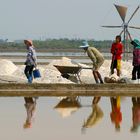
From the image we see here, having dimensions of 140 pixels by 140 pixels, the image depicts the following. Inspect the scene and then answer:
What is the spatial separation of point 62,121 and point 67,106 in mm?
2013

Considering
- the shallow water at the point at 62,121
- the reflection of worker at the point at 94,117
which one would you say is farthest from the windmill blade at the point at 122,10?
the reflection of worker at the point at 94,117

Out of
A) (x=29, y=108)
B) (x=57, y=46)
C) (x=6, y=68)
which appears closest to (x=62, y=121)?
(x=29, y=108)

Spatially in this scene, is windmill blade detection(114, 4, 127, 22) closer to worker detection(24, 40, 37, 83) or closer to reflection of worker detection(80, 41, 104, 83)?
reflection of worker detection(80, 41, 104, 83)

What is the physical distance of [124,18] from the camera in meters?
41.4

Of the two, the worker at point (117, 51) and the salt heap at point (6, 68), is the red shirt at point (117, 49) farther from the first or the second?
the salt heap at point (6, 68)

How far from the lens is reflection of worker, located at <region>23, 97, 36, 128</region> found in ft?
29.3

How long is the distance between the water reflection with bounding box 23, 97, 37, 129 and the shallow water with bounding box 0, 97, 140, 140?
0.05 meters

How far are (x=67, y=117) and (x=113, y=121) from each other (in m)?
0.87

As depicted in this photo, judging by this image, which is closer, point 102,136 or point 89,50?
point 102,136

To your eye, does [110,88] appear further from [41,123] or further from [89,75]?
[41,123]

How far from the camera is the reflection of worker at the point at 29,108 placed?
351 inches

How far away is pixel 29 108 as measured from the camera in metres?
10.7

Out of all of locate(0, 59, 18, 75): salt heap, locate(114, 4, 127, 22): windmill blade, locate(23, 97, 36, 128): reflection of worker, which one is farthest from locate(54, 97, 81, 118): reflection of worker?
locate(114, 4, 127, 22): windmill blade

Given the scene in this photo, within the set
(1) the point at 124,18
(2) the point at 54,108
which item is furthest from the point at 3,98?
(1) the point at 124,18
